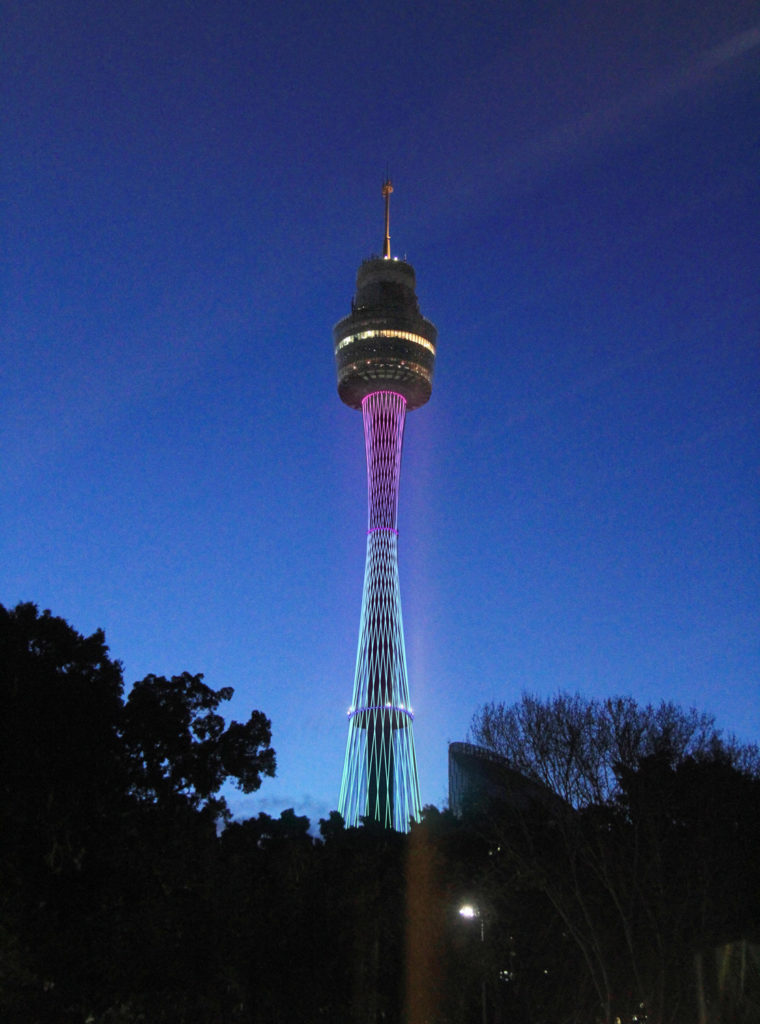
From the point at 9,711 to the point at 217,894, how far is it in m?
9.11

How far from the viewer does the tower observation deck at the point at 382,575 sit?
8519 cm

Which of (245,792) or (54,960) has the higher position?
(245,792)

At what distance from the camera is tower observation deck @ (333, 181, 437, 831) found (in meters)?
85.2

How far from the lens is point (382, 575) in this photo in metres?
86.1

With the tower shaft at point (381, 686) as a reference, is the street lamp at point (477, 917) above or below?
below

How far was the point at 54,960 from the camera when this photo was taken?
105 ft

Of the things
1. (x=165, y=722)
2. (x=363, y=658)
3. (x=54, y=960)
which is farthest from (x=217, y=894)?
(x=363, y=658)

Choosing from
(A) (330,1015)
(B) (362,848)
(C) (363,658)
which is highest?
(C) (363,658)

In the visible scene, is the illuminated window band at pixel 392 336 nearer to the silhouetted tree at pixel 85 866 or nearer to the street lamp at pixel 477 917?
the silhouetted tree at pixel 85 866

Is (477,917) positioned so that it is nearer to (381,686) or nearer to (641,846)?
(641,846)

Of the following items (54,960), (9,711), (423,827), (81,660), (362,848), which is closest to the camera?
(54,960)

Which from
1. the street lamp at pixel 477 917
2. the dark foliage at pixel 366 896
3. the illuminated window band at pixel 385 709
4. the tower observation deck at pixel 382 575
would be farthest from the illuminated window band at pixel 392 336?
the street lamp at pixel 477 917

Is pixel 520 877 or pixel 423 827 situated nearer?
pixel 520 877

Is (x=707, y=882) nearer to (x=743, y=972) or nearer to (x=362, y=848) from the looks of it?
(x=743, y=972)
